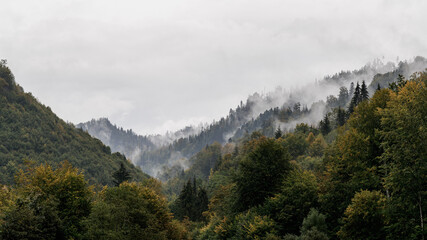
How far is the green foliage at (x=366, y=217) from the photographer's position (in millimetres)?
26844

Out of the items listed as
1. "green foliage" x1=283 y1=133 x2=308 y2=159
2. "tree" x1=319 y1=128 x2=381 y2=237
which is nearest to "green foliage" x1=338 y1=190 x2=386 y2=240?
"tree" x1=319 y1=128 x2=381 y2=237

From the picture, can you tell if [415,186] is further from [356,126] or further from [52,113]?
[52,113]

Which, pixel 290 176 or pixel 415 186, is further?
pixel 290 176

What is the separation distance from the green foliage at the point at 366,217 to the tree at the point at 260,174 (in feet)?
46.0

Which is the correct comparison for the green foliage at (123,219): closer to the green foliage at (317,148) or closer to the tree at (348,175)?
the tree at (348,175)

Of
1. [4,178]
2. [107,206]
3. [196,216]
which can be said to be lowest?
[196,216]

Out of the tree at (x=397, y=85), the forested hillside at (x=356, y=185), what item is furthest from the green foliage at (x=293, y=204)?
the tree at (x=397, y=85)

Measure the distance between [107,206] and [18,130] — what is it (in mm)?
121357

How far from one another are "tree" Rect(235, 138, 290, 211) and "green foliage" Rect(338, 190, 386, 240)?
14009 millimetres

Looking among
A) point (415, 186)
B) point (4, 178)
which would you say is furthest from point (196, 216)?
point (415, 186)

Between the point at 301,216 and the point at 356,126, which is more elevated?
the point at 356,126

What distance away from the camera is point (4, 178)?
96.5m

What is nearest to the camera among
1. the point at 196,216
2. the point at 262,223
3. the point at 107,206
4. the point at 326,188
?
the point at 107,206

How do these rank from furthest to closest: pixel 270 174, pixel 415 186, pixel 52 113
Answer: pixel 52 113
pixel 270 174
pixel 415 186
